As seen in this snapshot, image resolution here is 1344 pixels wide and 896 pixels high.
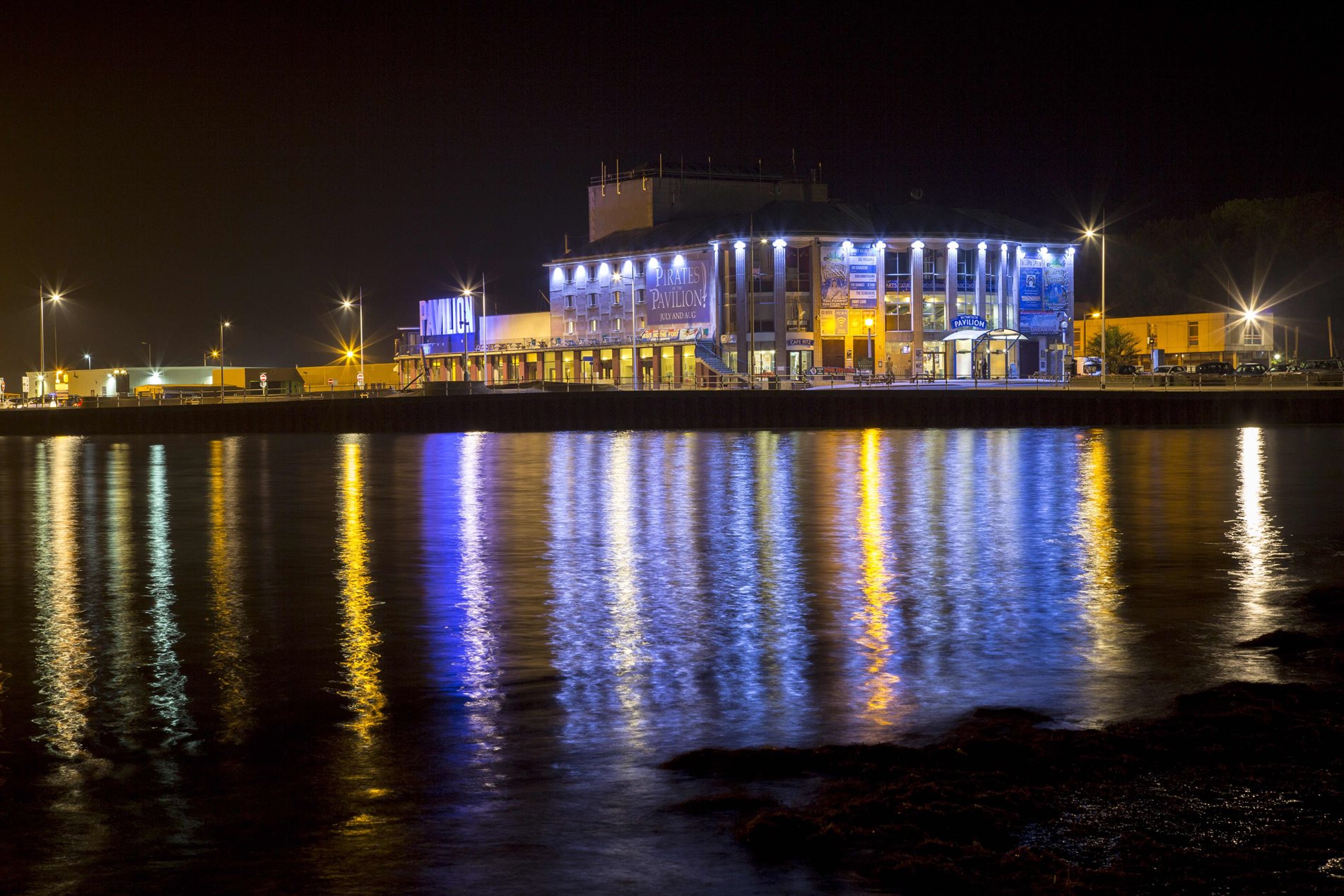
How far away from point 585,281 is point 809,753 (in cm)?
11373

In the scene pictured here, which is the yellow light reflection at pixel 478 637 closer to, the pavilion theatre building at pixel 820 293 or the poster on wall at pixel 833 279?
the pavilion theatre building at pixel 820 293

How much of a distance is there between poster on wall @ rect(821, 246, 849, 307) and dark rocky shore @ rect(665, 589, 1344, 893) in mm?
95715

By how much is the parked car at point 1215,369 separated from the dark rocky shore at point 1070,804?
88.2 m

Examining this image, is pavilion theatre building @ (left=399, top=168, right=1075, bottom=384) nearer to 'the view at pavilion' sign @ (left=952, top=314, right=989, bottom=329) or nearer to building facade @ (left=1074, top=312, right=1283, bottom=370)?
'the view at pavilion' sign @ (left=952, top=314, right=989, bottom=329)

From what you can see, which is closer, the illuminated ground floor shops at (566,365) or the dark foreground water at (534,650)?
the dark foreground water at (534,650)

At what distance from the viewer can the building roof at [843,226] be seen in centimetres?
10762

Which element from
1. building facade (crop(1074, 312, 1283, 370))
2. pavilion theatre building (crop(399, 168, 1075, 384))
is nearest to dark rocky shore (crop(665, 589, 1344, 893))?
pavilion theatre building (crop(399, 168, 1075, 384))

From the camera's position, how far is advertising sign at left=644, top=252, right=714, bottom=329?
11056 cm

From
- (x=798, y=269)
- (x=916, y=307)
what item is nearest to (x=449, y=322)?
(x=798, y=269)

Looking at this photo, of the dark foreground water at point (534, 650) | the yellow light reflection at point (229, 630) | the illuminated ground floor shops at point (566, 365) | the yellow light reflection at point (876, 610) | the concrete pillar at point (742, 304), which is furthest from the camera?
the illuminated ground floor shops at point (566, 365)

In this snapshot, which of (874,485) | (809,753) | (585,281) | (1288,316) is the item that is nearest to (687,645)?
(809,753)

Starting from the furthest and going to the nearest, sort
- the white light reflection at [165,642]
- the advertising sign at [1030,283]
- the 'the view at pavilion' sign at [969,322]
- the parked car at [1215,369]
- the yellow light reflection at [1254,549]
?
the advertising sign at [1030,283] → the 'the view at pavilion' sign at [969,322] → the parked car at [1215,369] → the yellow light reflection at [1254,549] → the white light reflection at [165,642]

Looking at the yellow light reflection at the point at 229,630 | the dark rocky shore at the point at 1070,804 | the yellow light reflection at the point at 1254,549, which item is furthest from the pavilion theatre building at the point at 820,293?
the dark rocky shore at the point at 1070,804

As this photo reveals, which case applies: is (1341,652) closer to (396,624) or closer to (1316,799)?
(1316,799)
